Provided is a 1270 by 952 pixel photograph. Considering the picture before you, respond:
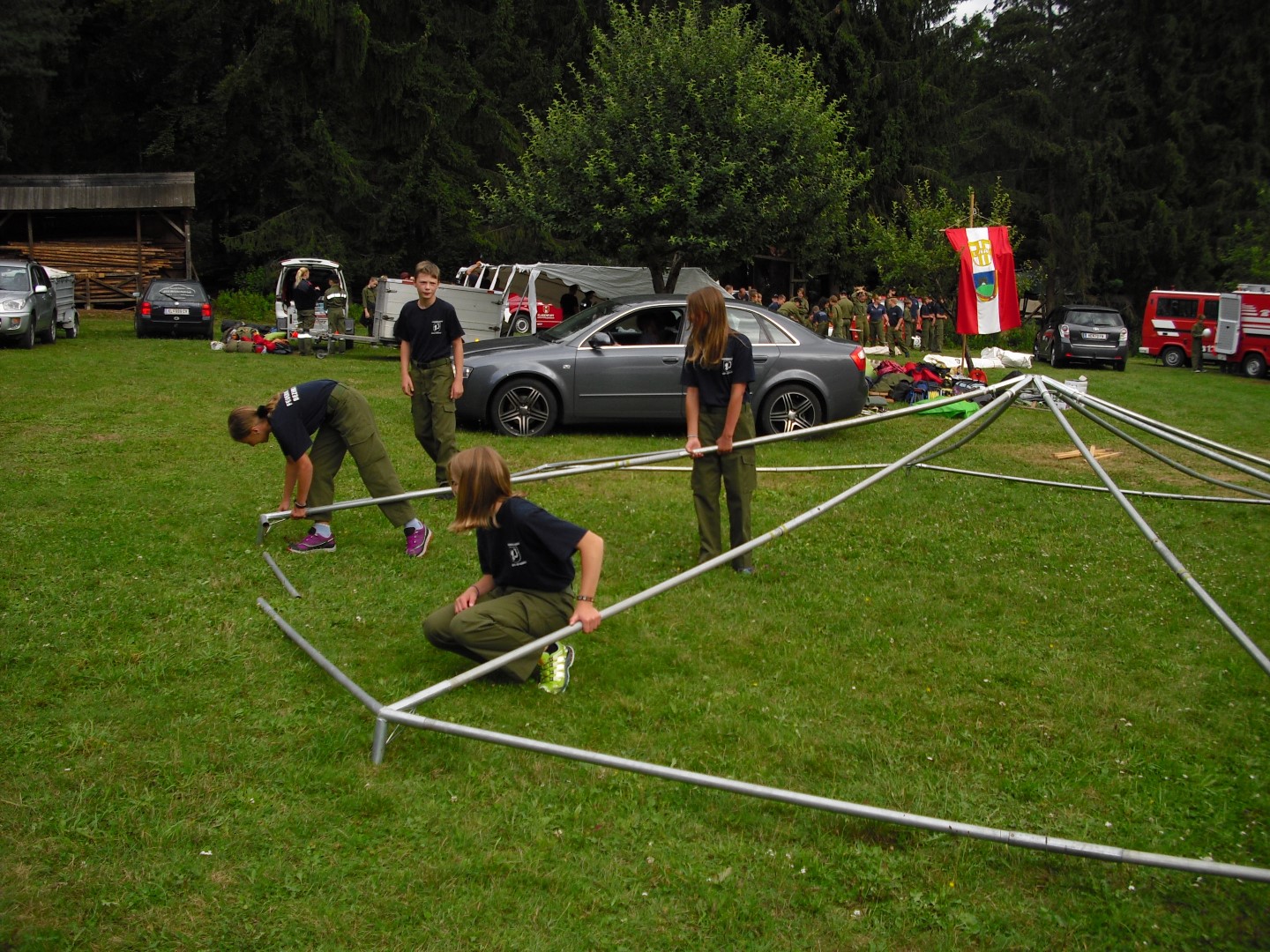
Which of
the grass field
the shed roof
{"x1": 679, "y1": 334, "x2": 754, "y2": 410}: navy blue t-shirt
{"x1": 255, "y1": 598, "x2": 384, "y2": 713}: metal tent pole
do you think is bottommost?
the grass field

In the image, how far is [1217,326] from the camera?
95.5 ft

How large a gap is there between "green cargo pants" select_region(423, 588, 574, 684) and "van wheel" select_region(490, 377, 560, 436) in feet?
21.8

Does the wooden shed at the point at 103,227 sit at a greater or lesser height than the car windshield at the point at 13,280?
greater

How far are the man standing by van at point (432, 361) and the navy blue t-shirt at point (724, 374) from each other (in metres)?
2.13

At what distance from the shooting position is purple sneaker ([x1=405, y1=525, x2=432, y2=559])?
7.18 metres

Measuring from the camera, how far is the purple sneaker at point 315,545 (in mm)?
7156

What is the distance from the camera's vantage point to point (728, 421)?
6750 mm

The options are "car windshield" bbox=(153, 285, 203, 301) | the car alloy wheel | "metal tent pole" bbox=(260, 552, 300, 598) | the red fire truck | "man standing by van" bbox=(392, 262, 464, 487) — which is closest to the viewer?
"metal tent pole" bbox=(260, 552, 300, 598)

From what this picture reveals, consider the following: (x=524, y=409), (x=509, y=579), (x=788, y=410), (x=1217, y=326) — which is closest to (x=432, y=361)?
(x=524, y=409)

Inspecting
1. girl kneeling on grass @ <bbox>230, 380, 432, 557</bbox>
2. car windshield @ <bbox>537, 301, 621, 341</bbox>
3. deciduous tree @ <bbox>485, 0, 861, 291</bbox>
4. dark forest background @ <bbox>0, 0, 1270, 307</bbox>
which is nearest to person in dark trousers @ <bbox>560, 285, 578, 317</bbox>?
deciduous tree @ <bbox>485, 0, 861, 291</bbox>

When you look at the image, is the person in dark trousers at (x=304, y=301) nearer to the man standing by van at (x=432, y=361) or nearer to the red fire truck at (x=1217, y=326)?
the man standing by van at (x=432, y=361)

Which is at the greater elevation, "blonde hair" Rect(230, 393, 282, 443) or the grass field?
"blonde hair" Rect(230, 393, 282, 443)

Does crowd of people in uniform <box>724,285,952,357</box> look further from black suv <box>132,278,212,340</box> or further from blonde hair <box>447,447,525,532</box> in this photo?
blonde hair <box>447,447,525,532</box>

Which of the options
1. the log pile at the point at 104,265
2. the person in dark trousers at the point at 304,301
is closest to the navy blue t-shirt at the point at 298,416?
the person in dark trousers at the point at 304,301
